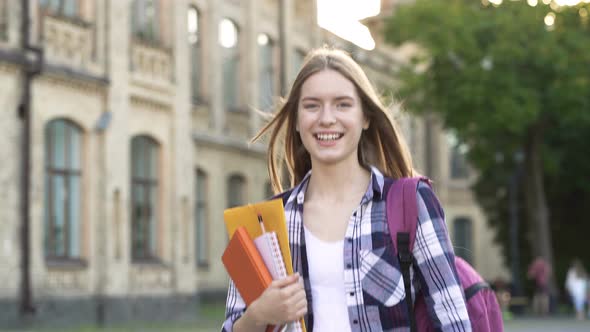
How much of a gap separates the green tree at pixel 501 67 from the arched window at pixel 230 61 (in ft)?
17.1

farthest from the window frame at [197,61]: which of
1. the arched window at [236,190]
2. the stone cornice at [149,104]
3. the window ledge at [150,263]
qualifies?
the window ledge at [150,263]

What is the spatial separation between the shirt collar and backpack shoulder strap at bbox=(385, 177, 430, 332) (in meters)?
0.04

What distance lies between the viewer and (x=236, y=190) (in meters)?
36.3

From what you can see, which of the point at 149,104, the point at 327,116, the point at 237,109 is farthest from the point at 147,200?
the point at 327,116

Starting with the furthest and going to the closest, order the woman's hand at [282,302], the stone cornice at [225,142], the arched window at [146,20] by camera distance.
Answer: the stone cornice at [225,142]
the arched window at [146,20]
the woman's hand at [282,302]

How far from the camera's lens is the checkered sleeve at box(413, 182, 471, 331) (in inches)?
146

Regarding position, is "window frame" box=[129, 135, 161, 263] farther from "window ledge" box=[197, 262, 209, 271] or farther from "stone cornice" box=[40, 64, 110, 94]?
"window ledge" box=[197, 262, 209, 271]

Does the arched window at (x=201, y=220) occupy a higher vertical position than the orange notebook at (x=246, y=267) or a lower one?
higher

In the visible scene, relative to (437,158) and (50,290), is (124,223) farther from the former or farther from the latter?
(437,158)

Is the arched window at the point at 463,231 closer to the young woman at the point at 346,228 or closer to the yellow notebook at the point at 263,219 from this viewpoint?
the young woman at the point at 346,228

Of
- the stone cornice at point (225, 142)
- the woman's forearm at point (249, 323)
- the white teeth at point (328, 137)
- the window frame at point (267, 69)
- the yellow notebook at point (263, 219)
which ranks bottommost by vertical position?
the woman's forearm at point (249, 323)

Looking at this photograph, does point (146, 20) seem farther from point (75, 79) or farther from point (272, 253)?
point (272, 253)

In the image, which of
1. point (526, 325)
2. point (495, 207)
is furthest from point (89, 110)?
point (495, 207)

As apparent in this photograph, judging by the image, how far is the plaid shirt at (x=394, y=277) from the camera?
12.1 feet
